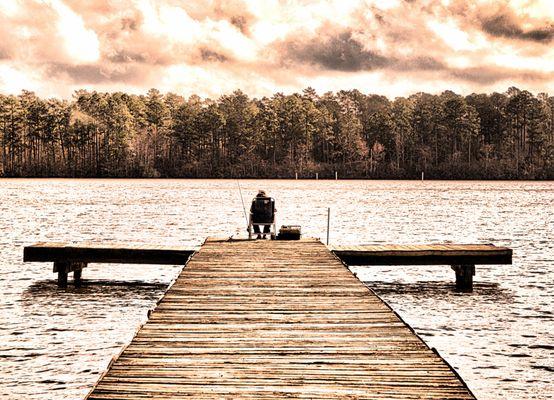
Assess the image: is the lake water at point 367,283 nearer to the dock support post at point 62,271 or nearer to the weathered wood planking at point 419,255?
the dock support post at point 62,271

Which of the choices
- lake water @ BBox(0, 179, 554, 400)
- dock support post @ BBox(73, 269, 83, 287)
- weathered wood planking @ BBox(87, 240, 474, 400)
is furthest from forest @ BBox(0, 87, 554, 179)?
weathered wood planking @ BBox(87, 240, 474, 400)

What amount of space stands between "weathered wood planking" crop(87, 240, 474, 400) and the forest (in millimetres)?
124236

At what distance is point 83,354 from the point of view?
1103 centimetres

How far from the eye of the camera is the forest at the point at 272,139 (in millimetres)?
129750

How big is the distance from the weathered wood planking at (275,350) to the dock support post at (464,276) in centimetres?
733

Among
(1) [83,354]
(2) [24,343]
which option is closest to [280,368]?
(1) [83,354]

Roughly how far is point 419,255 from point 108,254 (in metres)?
7.48

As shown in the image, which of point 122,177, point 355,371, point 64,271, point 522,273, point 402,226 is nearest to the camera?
point 355,371

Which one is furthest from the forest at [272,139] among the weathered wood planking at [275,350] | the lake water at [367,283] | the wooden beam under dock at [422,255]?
the weathered wood planking at [275,350]

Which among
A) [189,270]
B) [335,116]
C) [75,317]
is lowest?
[75,317]

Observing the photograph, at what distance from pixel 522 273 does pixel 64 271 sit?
43.6 feet

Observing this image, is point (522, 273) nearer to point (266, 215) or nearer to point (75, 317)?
point (266, 215)

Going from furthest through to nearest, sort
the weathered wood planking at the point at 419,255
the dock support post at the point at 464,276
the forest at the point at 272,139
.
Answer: the forest at the point at 272,139 → the dock support post at the point at 464,276 → the weathered wood planking at the point at 419,255

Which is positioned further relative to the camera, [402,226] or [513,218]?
[513,218]
